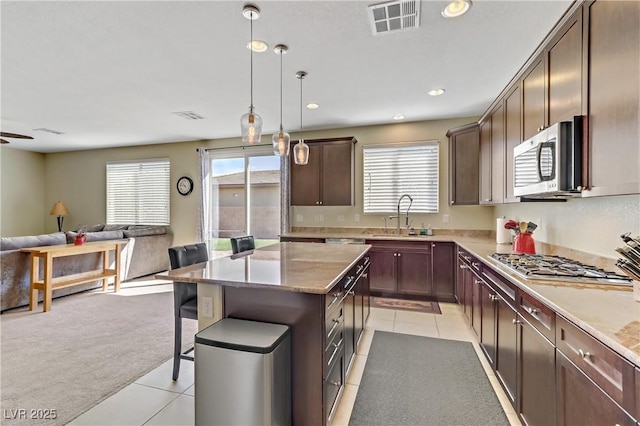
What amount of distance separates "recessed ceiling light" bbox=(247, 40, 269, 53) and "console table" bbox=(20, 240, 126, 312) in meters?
3.64

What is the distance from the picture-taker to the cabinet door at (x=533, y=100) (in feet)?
7.25

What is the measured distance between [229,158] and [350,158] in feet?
8.92

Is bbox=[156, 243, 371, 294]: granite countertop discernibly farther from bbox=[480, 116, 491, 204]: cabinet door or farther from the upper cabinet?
the upper cabinet

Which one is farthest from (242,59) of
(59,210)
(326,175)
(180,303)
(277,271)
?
(59,210)

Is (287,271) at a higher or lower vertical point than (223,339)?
higher

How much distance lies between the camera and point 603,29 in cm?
150

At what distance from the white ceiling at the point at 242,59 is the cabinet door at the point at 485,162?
432 mm

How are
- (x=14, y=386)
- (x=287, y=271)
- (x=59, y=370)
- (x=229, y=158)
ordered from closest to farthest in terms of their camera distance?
(x=287, y=271)
(x=14, y=386)
(x=59, y=370)
(x=229, y=158)

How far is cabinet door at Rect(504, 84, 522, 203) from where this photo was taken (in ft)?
8.86

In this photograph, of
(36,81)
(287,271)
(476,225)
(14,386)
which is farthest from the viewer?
(476,225)

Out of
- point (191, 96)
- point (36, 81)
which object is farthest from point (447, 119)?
point (36, 81)

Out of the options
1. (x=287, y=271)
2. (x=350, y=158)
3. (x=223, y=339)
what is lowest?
(x=223, y=339)

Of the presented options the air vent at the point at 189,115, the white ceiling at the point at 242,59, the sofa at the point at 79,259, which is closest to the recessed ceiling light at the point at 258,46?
the white ceiling at the point at 242,59

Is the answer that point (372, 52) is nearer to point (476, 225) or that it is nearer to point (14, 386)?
point (476, 225)
